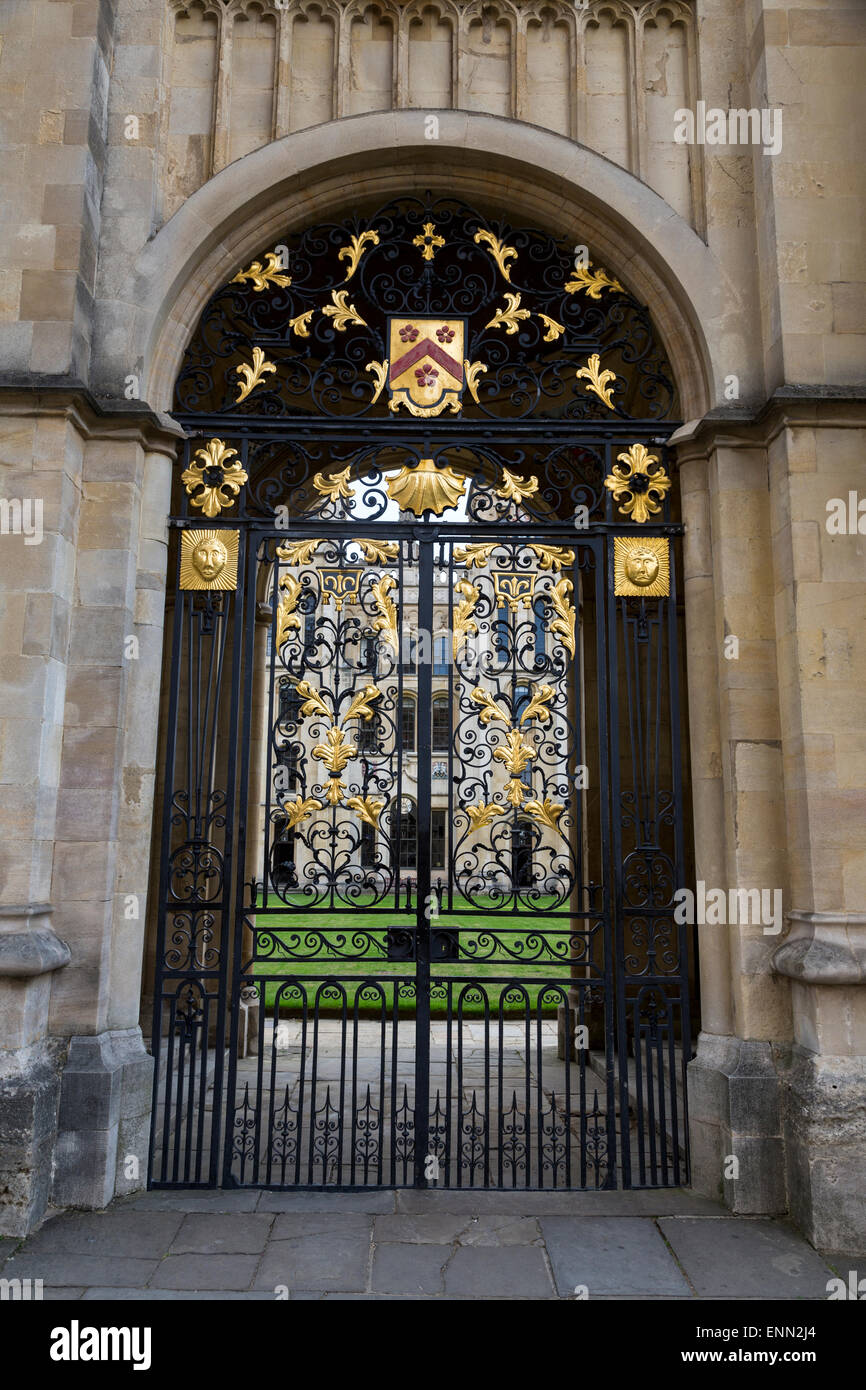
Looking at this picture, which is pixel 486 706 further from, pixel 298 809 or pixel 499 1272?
pixel 499 1272

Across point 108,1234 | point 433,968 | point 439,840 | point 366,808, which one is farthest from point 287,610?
point 433,968

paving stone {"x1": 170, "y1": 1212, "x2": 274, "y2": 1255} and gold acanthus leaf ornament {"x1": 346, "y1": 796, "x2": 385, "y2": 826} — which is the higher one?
gold acanthus leaf ornament {"x1": 346, "y1": 796, "x2": 385, "y2": 826}

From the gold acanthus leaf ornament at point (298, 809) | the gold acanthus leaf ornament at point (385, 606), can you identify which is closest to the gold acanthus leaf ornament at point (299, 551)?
the gold acanthus leaf ornament at point (385, 606)

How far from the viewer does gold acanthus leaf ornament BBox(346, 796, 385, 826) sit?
540 cm

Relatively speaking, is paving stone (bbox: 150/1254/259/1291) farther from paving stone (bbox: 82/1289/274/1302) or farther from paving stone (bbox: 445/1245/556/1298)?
paving stone (bbox: 445/1245/556/1298)

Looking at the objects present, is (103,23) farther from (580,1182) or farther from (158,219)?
(580,1182)

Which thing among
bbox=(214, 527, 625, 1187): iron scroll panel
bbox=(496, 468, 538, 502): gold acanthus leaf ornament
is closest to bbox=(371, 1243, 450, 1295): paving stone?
bbox=(214, 527, 625, 1187): iron scroll panel

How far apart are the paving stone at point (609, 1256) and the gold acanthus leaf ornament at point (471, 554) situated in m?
3.46

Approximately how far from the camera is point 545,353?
8.84 metres

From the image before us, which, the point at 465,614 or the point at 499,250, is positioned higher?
the point at 499,250

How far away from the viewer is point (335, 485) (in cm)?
571

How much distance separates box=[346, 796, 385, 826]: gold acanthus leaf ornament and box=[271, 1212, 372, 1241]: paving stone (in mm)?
1952

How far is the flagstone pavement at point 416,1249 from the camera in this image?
3898 mm

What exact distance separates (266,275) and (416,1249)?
208 inches
